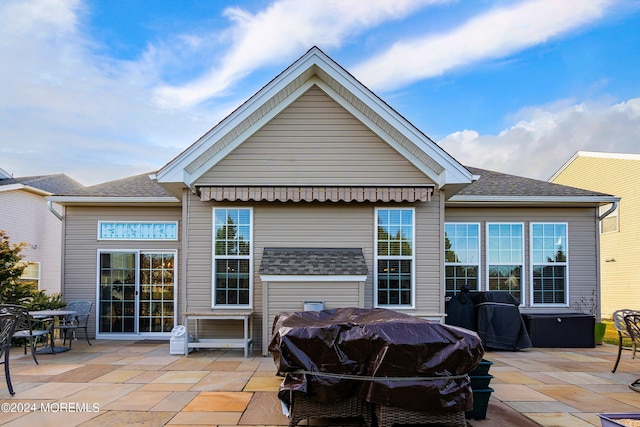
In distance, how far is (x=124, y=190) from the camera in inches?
400

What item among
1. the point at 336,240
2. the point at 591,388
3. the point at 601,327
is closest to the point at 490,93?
the point at 601,327

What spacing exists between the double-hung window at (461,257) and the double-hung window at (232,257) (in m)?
4.85

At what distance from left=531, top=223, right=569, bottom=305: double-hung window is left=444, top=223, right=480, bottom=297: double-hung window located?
1348mm

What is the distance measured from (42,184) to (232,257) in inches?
480

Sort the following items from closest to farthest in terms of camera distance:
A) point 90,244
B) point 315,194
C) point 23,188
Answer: point 315,194 → point 90,244 → point 23,188

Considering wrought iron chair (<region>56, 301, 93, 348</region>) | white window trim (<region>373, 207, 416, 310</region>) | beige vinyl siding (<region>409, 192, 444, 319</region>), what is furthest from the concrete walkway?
white window trim (<region>373, 207, 416, 310</region>)

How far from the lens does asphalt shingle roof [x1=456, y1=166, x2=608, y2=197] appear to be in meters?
9.88

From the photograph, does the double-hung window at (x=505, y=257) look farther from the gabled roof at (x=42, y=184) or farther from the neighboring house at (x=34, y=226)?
the gabled roof at (x=42, y=184)

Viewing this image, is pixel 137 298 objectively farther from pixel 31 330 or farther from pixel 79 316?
pixel 31 330

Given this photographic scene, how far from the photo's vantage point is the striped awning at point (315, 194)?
7.88 metres

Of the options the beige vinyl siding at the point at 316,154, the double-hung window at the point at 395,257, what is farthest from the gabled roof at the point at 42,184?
the double-hung window at the point at 395,257

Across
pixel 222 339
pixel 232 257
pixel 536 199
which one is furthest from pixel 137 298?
pixel 536 199

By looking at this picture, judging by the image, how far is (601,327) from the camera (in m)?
9.49

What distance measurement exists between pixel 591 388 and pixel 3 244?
11.2m
